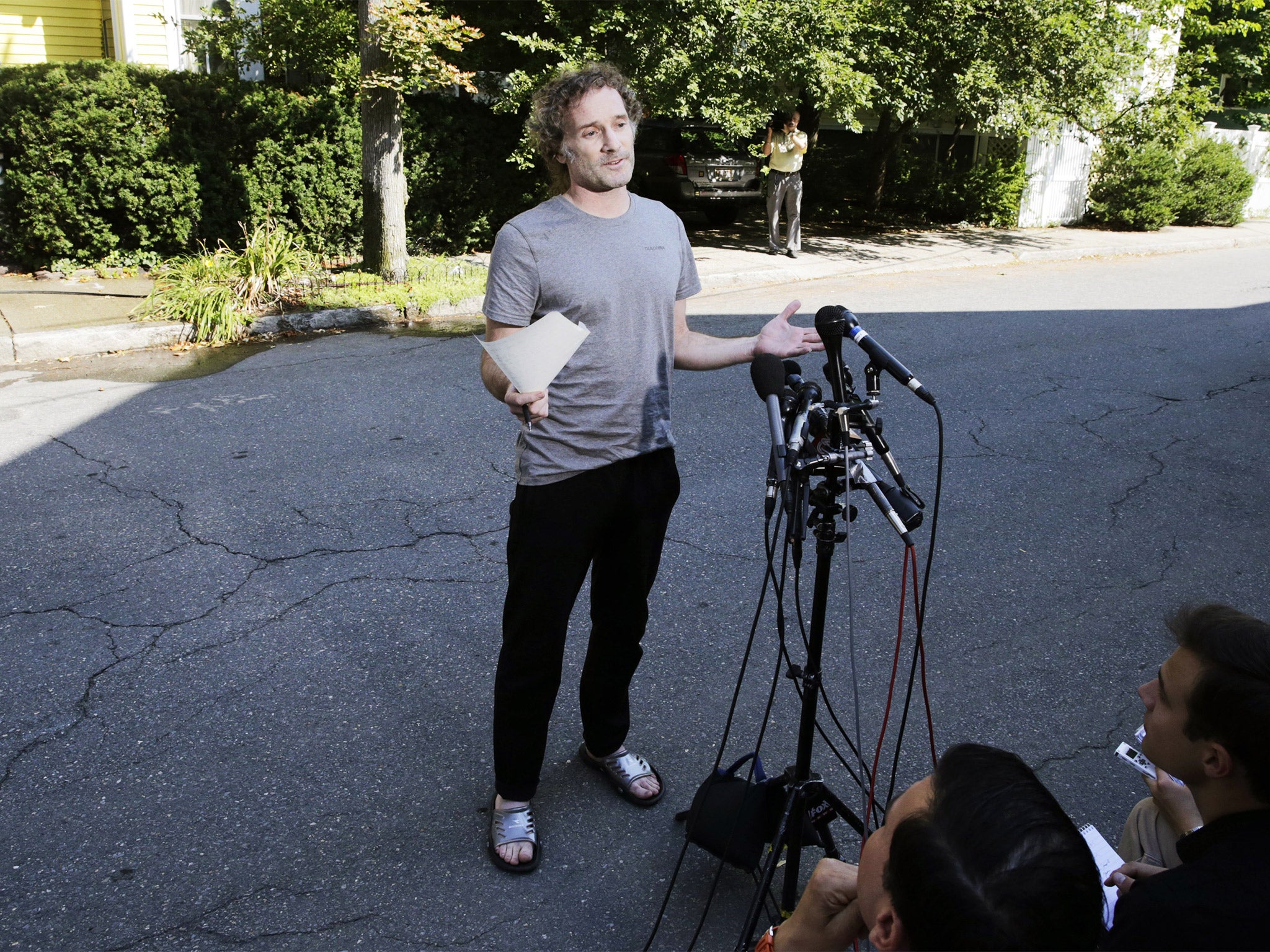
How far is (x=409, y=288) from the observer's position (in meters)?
9.66

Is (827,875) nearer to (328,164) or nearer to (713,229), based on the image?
(328,164)

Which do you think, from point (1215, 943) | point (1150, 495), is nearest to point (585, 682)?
point (1215, 943)

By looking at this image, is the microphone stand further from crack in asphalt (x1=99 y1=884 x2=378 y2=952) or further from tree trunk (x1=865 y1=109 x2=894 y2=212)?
tree trunk (x1=865 y1=109 x2=894 y2=212)

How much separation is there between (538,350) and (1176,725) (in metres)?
1.49

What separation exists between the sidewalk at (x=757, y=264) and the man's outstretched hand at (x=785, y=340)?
6808 millimetres

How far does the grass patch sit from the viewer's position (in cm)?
924

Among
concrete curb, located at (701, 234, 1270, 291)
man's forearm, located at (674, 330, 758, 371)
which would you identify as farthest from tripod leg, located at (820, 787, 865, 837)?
concrete curb, located at (701, 234, 1270, 291)

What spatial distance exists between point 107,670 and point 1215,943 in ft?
11.2

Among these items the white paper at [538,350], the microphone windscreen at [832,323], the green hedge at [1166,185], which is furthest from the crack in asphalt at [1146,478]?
the green hedge at [1166,185]

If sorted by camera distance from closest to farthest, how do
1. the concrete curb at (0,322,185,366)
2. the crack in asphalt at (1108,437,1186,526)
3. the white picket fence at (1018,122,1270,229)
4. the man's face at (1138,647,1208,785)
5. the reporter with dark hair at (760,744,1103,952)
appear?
the reporter with dark hair at (760,744,1103,952) < the man's face at (1138,647,1208,785) < the crack in asphalt at (1108,437,1186,526) < the concrete curb at (0,322,185,366) < the white picket fence at (1018,122,1270,229)

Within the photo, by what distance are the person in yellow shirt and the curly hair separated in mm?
10833

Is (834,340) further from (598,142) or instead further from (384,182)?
(384,182)

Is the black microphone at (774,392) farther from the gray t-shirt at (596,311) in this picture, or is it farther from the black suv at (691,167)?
the black suv at (691,167)

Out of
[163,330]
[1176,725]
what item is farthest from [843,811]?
[163,330]
